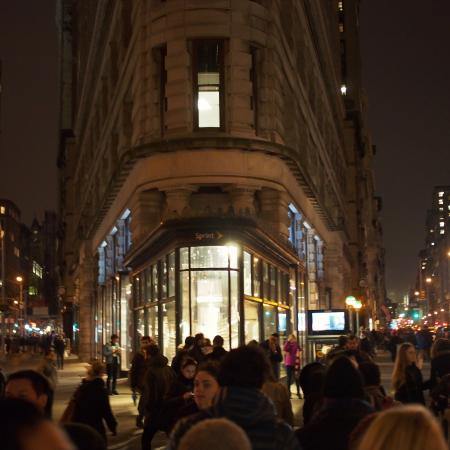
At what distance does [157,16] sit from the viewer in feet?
103

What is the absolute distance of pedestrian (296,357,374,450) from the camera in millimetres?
5984

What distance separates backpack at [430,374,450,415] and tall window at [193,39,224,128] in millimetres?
18999

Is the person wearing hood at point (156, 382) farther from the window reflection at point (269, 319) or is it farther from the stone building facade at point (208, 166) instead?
the window reflection at point (269, 319)

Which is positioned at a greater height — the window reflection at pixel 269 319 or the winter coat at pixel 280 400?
the window reflection at pixel 269 319

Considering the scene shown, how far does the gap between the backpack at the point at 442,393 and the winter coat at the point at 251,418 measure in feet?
25.0

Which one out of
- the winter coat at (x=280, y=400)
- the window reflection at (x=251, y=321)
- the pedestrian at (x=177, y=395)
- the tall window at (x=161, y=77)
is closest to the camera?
the pedestrian at (x=177, y=395)

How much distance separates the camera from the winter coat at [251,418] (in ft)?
16.7

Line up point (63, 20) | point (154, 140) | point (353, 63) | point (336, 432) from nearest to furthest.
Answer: point (336, 432) → point (154, 140) → point (353, 63) → point (63, 20)

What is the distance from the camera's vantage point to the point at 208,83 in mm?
30781

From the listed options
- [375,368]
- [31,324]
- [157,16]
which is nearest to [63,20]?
[31,324]

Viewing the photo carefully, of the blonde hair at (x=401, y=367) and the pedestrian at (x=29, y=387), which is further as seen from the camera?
the blonde hair at (x=401, y=367)

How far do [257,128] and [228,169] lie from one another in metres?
1.97

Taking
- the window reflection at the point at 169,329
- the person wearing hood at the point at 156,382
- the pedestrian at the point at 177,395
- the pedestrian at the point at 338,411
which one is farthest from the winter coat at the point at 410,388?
the window reflection at the point at 169,329

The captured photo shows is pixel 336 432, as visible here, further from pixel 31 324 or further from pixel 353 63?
pixel 31 324
